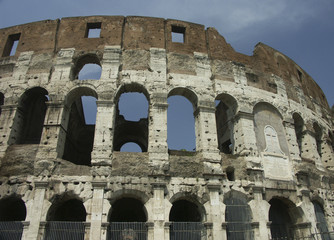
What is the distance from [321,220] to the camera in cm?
1160

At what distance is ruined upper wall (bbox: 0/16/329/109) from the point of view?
11.9m

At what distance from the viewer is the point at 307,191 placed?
1112cm

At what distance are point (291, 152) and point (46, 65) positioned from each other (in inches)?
441

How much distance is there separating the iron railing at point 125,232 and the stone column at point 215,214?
2196 mm

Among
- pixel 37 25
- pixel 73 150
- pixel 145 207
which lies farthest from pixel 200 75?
pixel 37 25

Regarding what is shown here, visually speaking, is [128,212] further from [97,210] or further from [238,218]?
[238,218]

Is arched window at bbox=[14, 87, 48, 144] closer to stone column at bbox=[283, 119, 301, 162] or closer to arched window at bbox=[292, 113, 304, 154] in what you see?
stone column at bbox=[283, 119, 301, 162]

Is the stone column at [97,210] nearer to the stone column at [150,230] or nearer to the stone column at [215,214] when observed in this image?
the stone column at [150,230]

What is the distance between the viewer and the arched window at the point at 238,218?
9.45 m

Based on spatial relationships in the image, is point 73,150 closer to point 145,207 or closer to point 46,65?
point 46,65

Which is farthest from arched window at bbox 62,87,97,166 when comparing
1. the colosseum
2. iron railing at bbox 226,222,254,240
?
iron railing at bbox 226,222,254,240

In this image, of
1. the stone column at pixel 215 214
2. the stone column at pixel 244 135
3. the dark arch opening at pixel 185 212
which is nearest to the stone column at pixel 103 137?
the dark arch opening at pixel 185 212

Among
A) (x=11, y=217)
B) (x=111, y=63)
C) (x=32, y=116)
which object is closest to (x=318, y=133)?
(x=111, y=63)

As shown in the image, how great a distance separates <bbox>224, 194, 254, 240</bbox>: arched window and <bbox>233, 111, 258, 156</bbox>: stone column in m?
1.97
